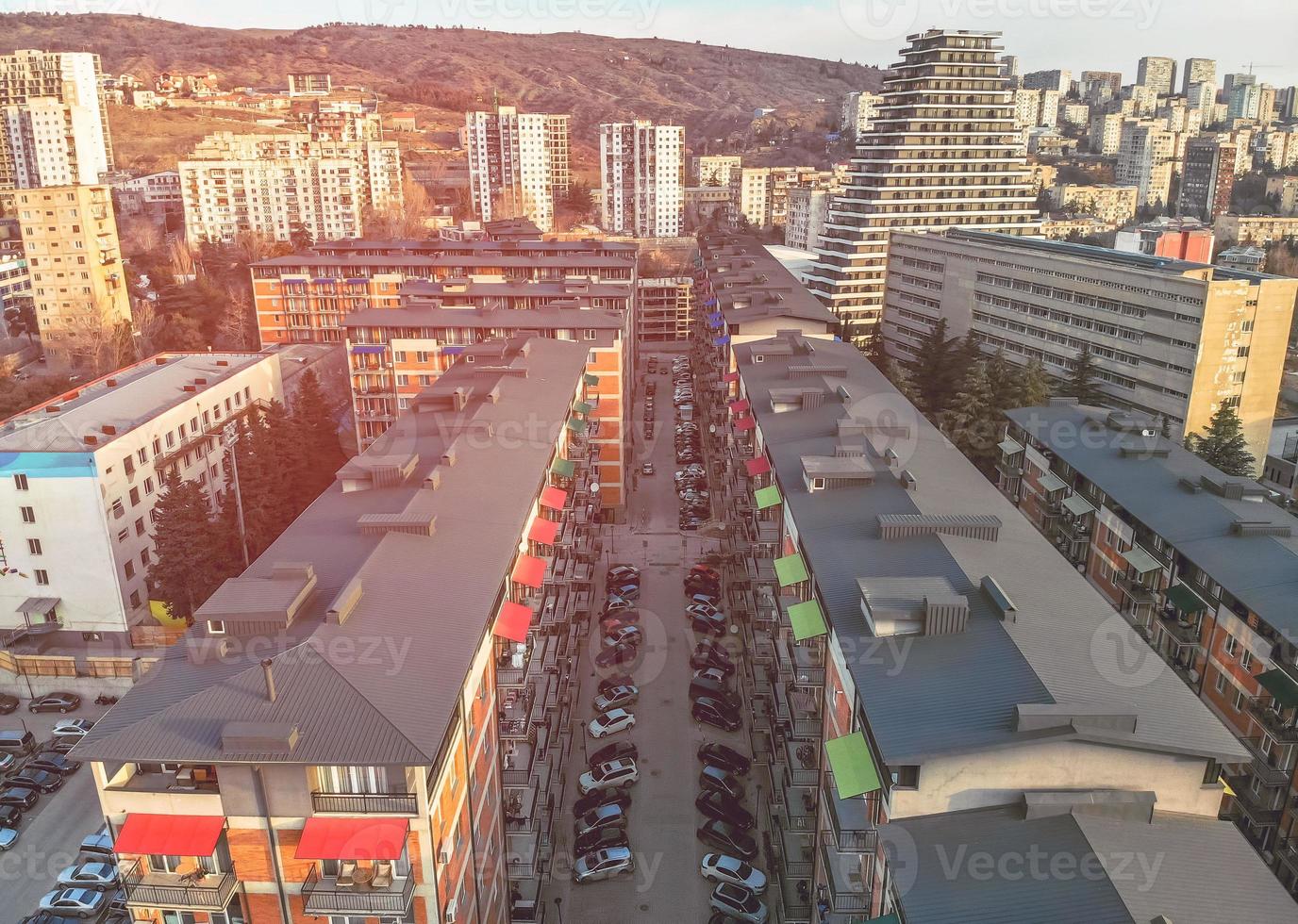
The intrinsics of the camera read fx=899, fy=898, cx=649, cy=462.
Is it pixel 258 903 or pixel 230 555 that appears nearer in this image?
pixel 258 903

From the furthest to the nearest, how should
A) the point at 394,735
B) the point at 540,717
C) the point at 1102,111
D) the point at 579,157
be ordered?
1. the point at 1102,111
2. the point at 579,157
3. the point at 540,717
4. the point at 394,735

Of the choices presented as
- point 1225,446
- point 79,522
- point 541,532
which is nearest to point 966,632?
point 541,532

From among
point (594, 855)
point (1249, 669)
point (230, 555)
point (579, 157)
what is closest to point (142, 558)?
point (230, 555)

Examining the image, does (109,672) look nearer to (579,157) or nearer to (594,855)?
(594,855)

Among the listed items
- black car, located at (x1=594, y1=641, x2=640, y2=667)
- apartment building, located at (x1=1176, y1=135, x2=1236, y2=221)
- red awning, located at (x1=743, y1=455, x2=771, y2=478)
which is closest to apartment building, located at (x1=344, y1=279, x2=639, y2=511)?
black car, located at (x1=594, y1=641, x2=640, y2=667)

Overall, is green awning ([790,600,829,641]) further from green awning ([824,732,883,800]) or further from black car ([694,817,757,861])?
black car ([694,817,757,861])

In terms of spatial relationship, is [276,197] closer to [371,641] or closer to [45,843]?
[45,843]
